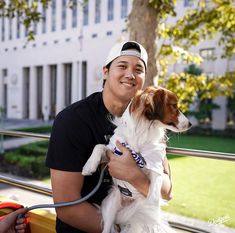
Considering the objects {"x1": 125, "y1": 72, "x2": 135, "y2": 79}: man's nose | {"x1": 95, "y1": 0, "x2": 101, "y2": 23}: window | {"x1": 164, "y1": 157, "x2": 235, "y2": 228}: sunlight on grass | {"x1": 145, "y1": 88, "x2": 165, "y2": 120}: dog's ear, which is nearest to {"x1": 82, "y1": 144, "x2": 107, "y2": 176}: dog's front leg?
{"x1": 145, "y1": 88, "x2": 165, "y2": 120}: dog's ear

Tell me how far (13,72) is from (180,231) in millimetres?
43583

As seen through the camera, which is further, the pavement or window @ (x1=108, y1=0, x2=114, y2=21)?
window @ (x1=108, y1=0, x2=114, y2=21)

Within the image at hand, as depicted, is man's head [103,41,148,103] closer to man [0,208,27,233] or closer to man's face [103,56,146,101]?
man's face [103,56,146,101]

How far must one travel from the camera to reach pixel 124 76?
2287mm

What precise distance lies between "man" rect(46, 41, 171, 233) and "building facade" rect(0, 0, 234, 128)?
103 ft

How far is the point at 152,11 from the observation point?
18.0 ft

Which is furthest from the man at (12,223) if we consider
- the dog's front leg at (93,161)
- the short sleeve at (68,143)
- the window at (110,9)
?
the window at (110,9)

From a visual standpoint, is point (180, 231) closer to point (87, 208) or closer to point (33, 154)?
point (87, 208)

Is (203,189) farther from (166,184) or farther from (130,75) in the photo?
(130,75)

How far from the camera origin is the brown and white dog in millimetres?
2205

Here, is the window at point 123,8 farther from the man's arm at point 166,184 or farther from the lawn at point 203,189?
the man's arm at point 166,184

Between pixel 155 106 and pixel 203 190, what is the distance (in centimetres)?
684

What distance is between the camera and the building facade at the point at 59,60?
36781 mm

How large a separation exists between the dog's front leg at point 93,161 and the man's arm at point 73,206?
0.05 meters
